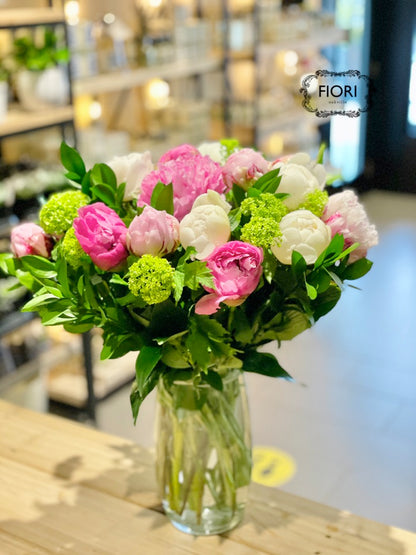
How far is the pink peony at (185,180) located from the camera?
3.42 feet

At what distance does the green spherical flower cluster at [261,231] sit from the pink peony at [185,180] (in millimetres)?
105

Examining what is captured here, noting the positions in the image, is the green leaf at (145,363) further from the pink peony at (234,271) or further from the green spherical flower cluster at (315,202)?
the green spherical flower cluster at (315,202)

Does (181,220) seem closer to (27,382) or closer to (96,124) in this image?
(27,382)

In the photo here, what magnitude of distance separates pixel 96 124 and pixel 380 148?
3812mm

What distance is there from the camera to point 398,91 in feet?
22.9

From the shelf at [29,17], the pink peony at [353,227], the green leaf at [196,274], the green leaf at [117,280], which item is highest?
the shelf at [29,17]

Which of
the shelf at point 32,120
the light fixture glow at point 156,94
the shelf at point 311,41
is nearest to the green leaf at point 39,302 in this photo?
the shelf at point 32,120

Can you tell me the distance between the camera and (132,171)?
1.12 meters

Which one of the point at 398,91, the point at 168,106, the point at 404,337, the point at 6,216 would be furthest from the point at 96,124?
the point at 398,91

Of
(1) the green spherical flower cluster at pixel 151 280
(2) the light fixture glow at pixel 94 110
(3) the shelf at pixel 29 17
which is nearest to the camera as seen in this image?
(1) the green spherical flower cluster at pixel 151 280

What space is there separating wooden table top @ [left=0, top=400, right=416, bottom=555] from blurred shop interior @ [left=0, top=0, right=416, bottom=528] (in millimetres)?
593

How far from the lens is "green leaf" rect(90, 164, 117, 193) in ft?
3.64

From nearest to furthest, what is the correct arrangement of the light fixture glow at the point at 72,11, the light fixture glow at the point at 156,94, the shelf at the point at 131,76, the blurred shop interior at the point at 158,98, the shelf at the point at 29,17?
the shelf at the point at 29,17 → the blurred shop interior at the point at 158,98 → the shelf at the point at 131,76 → the light fixture glow at the point at 72,11 → the light fixture glow at the point at 156,94

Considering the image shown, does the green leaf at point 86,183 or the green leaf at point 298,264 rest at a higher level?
the green leaf at point 86,183
